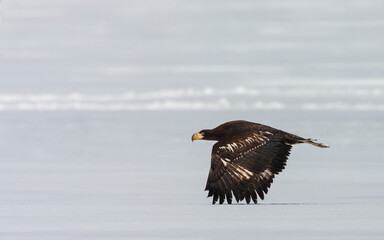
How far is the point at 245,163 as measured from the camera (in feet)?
50.0

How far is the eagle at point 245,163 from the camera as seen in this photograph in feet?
49.5

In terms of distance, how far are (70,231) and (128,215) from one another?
1340mm

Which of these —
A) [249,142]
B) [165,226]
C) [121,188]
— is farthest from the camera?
[121,188]

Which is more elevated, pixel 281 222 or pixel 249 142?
pixel 249 142

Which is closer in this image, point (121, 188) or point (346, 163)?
point (121, 188)

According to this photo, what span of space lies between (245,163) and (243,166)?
0.05m

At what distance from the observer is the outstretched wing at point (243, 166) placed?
15094 millimetres

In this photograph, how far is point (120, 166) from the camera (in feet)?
72.6

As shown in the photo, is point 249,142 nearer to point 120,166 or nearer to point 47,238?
point 47,238

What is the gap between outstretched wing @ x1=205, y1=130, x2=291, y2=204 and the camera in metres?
15.1

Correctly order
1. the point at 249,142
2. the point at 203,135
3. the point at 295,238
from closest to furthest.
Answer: the point at 295,238 < the point at 249,142 < the point at 203,135

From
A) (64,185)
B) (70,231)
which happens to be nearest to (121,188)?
(64,185)

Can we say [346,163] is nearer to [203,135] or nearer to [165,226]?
[203,135]

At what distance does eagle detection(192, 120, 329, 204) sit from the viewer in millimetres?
15094
